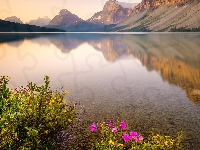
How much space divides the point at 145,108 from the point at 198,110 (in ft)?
12.1

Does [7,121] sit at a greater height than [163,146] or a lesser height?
greater

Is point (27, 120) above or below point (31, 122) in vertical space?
above

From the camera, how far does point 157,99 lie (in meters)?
18.5

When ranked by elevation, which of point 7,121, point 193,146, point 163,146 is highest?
point 7,121

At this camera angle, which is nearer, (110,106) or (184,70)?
(110,106)

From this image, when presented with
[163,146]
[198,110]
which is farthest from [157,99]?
[163,146]

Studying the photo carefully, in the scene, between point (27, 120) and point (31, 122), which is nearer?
point (27, 120)

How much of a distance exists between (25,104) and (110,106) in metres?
10.4

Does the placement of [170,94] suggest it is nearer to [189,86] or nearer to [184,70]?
[189,86]

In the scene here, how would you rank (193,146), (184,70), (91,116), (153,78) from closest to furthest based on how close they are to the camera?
(193,146) → (91,116) → (153,78) → (184,70)

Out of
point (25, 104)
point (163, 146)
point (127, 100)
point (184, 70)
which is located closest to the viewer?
point (25, 104)

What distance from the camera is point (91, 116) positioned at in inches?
579

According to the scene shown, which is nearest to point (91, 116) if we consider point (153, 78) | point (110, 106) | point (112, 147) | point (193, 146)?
point (110, 106)

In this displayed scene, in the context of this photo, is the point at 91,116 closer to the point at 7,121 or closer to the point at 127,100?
the point at 127,100
